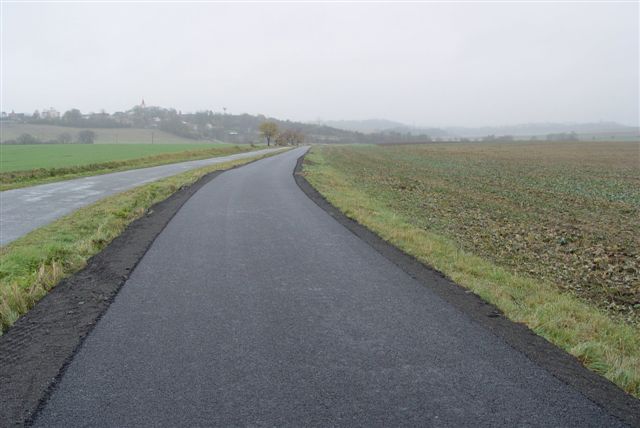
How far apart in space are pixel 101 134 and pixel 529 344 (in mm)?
124235

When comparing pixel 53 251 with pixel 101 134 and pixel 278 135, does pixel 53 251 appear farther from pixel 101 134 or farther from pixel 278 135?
pixel 278 135

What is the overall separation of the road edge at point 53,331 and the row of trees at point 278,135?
113 metres

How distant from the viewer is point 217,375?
13.0 feet

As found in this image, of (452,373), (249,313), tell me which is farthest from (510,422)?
(249,313)

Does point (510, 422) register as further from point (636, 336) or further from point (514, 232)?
point (514, 232)

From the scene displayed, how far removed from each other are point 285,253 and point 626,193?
19.1 metres

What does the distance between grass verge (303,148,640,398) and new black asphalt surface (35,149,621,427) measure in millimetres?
728

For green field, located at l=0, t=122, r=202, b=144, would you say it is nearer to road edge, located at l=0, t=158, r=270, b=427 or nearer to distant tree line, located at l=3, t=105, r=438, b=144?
distant tree line, located at l=3, t=105, r=438, b=144

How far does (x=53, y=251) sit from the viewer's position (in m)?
8.55

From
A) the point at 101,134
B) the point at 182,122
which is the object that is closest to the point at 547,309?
the point at 101,134

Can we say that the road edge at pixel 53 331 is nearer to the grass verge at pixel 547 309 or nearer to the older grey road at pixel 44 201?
the older grey road at pixel 44 201

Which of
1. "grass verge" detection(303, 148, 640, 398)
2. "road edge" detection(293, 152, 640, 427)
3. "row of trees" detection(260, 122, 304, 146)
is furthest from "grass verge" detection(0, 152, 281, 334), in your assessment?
"row of trees" detection(260, 122, 304, 146)

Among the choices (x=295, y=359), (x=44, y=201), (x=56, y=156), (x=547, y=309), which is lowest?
(x=547, y=309)

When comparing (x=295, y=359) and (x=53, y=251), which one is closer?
(x=295, y=359)
